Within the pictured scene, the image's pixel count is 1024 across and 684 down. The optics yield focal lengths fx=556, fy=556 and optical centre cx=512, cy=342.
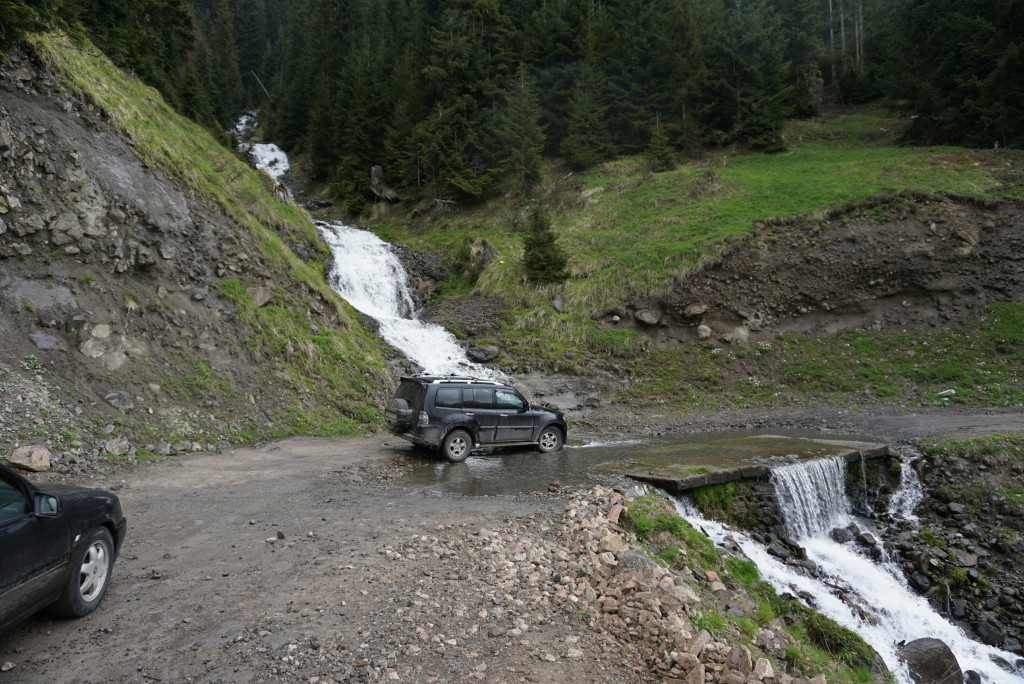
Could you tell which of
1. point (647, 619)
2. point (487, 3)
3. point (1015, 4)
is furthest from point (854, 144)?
point (647, 619)

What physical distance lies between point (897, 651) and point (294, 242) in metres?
26.5

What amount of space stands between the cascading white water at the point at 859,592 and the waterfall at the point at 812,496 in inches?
1.2

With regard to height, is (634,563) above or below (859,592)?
above

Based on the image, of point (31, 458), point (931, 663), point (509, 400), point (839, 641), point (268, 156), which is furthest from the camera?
point (268, 156)

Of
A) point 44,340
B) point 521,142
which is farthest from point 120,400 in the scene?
point 521,142

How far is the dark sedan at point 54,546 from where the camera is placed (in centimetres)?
418

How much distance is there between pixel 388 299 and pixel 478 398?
1727 cm

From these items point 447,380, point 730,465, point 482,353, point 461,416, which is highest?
point 482,353

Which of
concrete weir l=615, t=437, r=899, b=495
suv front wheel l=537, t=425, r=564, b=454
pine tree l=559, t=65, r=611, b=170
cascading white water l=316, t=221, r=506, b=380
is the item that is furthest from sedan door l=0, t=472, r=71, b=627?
pine tree l=559, t=65, r=611, b=170

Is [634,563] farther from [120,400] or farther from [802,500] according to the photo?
[120,400]

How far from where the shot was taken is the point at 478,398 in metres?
13.9

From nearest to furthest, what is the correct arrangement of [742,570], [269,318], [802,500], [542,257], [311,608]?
[311,608]
[742,570]
[802,500]
[269,318]
[542,257]

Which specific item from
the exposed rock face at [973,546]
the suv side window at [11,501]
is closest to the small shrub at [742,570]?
the exposed rock face at [973,546]

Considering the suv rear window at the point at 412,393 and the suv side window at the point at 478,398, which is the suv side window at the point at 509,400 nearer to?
the suv side window at the point at 478,398
